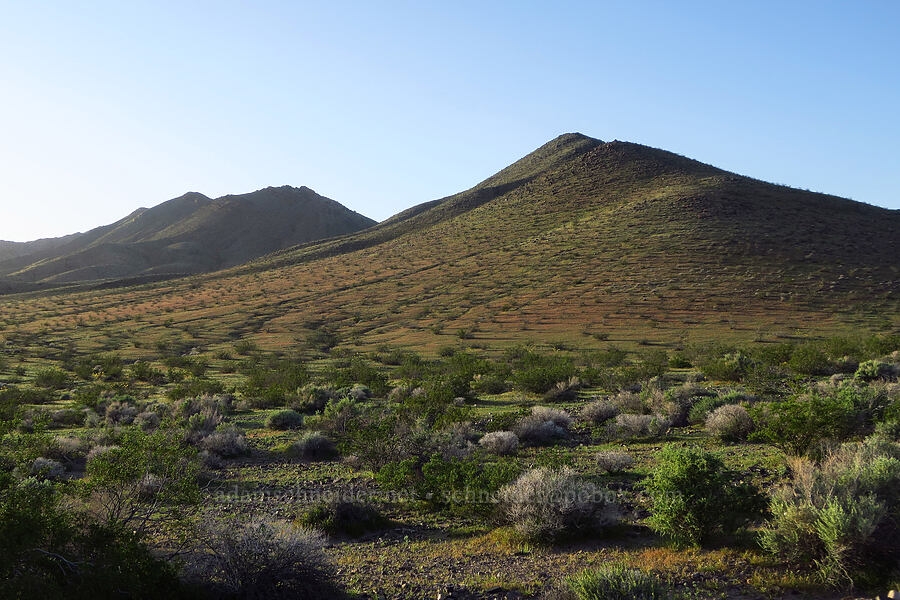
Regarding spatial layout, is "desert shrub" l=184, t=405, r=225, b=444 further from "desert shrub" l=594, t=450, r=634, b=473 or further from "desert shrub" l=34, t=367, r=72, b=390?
"desert shrub" l=34, t=367, r=72, b=390

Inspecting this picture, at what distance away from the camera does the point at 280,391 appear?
18531 mm

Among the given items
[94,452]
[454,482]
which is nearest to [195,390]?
[94,452]

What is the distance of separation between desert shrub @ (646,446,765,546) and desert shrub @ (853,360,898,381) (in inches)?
531

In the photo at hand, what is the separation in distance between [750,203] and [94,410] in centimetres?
6878

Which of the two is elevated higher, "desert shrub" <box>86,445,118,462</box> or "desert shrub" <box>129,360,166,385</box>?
"desert shrub" <box>86,445,118,462</box>

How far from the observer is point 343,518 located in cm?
731

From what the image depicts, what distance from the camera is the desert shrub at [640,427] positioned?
11273mm

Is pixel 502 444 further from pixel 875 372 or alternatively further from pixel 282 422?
pixel 875 372

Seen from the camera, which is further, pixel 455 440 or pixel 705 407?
pixel 705 407

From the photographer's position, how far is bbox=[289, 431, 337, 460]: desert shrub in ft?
37.5

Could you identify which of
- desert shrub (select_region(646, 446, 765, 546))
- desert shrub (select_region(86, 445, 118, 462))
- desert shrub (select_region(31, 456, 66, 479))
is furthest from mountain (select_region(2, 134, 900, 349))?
desert shrub (select_region(646, 446, 765, 546))

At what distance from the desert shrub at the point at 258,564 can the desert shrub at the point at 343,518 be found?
185cm

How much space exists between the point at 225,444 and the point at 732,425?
11.3m

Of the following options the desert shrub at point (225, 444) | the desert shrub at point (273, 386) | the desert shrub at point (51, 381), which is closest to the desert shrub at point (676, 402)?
the desert shrub at point (225, 444)
